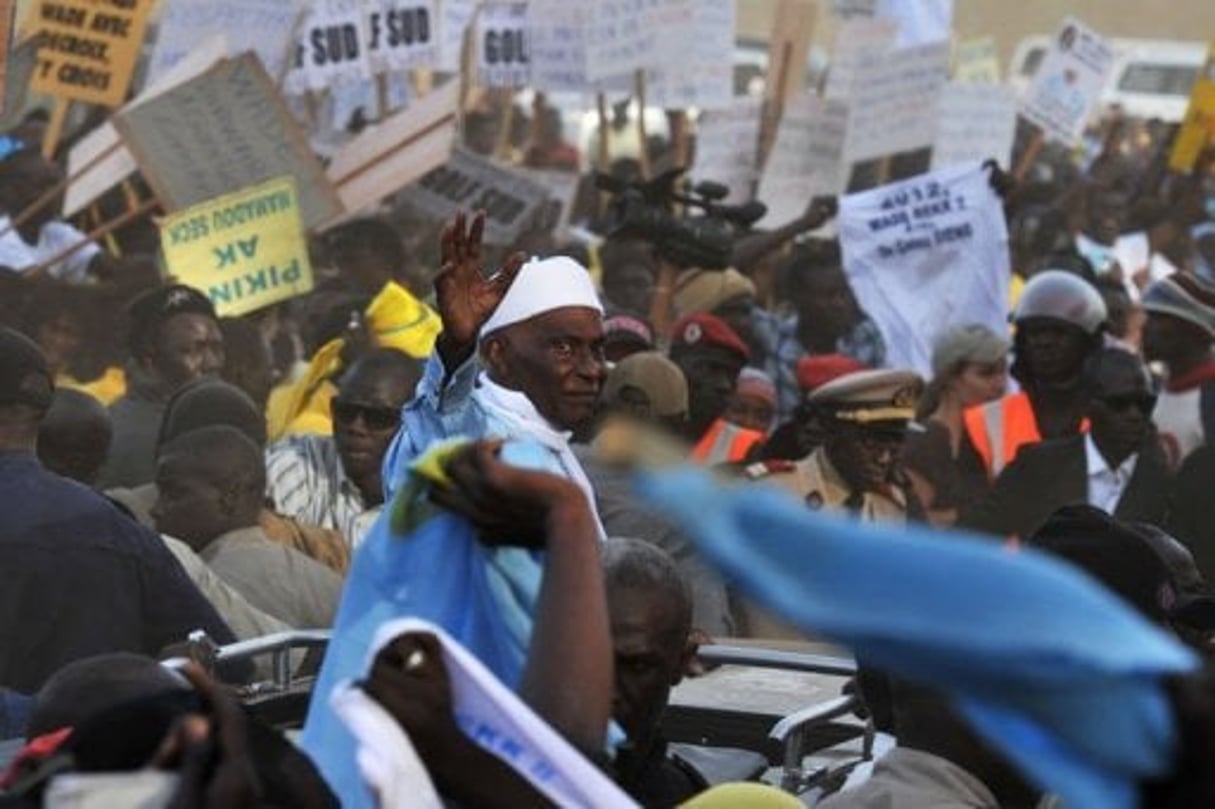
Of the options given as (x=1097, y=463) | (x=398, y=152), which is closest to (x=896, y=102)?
(x=398, y=152)

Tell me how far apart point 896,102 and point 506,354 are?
9.78 m

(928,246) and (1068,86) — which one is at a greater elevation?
(928,246)

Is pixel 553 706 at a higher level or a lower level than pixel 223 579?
higher

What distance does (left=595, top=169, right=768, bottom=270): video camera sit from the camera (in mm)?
11867

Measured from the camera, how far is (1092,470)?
9.91 metres

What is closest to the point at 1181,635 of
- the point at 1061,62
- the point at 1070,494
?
the point at 1070,494

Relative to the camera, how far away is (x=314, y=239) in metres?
15.2

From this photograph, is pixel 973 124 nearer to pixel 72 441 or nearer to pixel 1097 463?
pixel 1097 463

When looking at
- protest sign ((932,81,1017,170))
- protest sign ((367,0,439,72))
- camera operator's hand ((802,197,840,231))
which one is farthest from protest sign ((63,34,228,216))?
protest sign ((932,81,1017,170))

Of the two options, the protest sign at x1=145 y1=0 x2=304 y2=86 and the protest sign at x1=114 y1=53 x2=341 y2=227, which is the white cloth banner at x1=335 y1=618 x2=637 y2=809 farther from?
the protest sign at x1=145 y1=0 x2=304 y2=86

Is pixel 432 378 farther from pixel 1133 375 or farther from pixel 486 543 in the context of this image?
pixel 1133 375

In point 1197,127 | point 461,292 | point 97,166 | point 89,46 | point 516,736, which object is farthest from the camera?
point 1197,127

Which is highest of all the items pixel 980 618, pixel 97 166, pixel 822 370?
pixel 980 618

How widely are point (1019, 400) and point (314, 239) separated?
5.50 m
